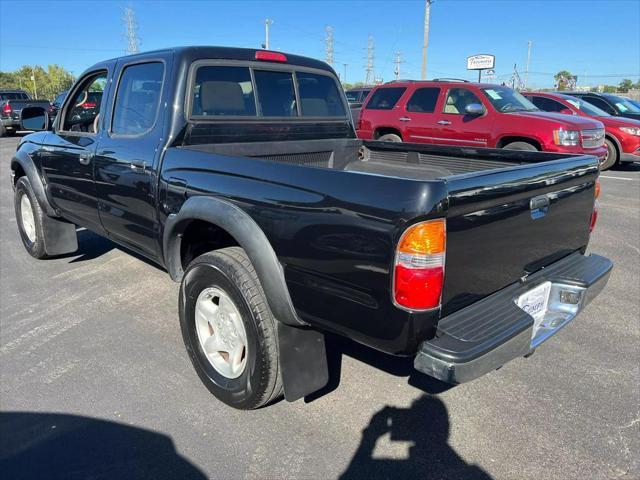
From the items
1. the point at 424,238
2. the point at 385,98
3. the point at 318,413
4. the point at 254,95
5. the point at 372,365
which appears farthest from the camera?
the point at 385,98

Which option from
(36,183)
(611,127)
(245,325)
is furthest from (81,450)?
(611,127)

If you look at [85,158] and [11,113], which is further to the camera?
[11,113]

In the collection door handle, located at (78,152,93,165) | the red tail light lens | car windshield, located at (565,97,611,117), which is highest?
the red tail light lens

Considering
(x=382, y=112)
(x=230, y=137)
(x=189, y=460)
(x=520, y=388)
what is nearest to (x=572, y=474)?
(x=520, y=388)

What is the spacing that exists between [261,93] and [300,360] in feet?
7.06

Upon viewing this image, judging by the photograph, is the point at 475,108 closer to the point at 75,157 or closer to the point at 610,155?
the point at 610,155

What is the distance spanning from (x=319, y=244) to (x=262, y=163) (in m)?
0.58

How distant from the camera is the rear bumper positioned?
2017 millimetres

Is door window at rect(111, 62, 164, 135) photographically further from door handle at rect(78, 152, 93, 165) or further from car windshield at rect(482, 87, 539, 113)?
car windshield at rect(482, 87, 539, 113)

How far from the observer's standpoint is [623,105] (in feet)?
44.7

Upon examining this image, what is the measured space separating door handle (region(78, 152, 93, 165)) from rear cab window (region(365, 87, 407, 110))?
299 inches

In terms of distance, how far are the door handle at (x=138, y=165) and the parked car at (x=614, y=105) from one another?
13932mm

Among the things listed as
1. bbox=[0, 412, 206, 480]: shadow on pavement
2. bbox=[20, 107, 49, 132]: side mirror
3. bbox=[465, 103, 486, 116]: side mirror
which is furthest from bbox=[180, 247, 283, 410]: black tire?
bbox=[465, 103, 486, 116]: side mirror

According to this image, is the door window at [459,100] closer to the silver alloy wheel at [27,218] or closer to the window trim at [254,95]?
the window trim at [254,95]
